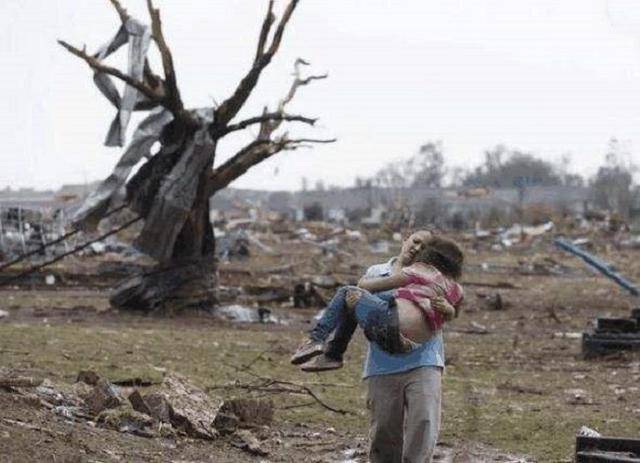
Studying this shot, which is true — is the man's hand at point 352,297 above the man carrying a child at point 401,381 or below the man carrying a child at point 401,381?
above

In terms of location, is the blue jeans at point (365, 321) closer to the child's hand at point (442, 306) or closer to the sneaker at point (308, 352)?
the sneaker at point (308, 352)

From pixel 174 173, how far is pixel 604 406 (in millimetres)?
10570

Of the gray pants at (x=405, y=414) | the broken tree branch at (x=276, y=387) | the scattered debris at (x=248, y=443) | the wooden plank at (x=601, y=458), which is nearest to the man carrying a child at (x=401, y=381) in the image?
the gray pants at (x=405, y=414)

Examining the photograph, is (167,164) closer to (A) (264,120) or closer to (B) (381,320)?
(A) (264,120)

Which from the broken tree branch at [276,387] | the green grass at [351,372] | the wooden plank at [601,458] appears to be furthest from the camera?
the broken tree branch at [276,387]

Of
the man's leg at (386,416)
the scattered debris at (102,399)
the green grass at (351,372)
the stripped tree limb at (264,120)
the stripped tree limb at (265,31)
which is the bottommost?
the green grass at (351,372)

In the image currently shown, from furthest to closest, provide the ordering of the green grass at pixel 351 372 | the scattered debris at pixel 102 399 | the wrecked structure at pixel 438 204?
the wrecked structure at pixel 438 204, the green grass at pixel 351 372, the scattered debris at pixel 102 399

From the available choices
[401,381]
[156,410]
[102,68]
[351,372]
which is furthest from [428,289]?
[102,68]

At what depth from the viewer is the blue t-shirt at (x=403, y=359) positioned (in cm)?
670

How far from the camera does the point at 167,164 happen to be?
68.9 ft

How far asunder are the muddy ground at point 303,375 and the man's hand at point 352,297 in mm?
1863

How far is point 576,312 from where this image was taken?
83.5ft

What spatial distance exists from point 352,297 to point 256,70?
14.8 meters

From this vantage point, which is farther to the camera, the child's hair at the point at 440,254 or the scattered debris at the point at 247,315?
the scattered debris at the point at 247,315
